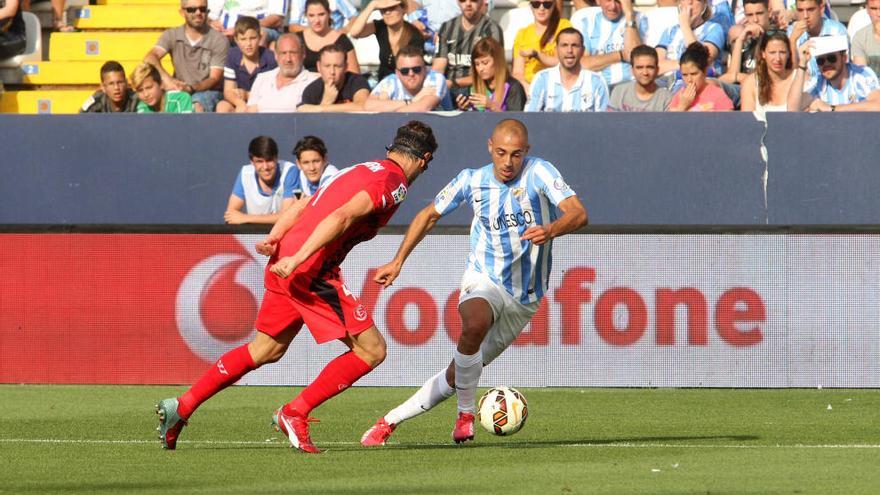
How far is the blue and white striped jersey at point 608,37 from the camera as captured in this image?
52.2ft

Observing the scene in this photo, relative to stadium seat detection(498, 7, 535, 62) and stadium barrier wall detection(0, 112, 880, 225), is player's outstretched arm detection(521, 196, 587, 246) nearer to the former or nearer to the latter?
stadium barrier wall detection(0, 112, 880, 225)

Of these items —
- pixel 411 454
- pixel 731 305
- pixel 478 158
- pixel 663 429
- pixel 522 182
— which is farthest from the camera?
pixel 478 158

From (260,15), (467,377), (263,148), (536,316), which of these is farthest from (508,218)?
(260,15)

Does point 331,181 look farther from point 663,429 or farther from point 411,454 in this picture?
point 663,429

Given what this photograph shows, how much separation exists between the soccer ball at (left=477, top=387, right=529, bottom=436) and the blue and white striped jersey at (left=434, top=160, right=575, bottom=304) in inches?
26.3

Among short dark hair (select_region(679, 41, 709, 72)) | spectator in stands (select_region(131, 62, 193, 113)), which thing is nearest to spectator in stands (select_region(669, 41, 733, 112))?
short dark hair (select_region(679, 41, 709, 72))

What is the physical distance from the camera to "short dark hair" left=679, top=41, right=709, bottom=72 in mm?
14836

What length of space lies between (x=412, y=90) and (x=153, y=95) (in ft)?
9.42

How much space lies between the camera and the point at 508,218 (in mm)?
9867

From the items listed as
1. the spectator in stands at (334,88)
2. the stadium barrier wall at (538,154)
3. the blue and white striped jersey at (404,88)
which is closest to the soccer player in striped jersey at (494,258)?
the stadium barrier wall at (538,154)

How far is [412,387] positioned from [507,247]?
4.33 m

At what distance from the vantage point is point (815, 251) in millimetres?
13781

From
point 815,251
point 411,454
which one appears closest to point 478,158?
point 815,251

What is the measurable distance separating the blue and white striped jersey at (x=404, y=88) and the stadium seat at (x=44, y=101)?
400 cm
